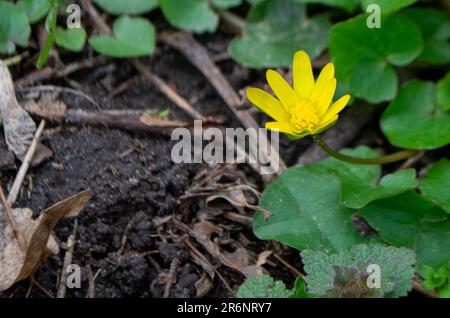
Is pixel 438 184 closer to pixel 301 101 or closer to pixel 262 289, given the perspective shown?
pixel 301 101

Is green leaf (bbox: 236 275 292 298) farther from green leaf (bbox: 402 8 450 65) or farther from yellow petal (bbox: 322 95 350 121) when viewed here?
green leaf (bbox: 402 8 450 65)

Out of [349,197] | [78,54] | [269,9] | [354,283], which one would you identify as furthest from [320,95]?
[78,54]

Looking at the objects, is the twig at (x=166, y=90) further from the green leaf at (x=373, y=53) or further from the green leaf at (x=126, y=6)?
the green leaf at (x=373, y=53)

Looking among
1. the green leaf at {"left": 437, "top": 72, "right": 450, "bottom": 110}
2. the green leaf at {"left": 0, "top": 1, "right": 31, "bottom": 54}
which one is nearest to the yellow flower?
the green leaf at {"left": 437, "top": 72, "right": 450, "bottom": 110}

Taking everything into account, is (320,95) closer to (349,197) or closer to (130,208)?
(349,197)

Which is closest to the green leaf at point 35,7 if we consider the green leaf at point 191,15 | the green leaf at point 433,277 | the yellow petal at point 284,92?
the green leaf at point 191,15
